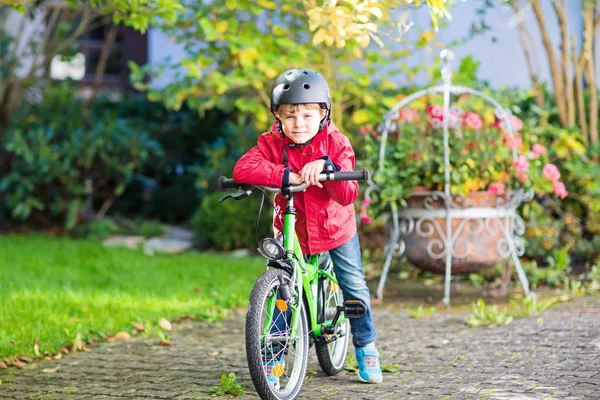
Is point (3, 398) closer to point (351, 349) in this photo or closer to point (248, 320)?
point (248, 320)

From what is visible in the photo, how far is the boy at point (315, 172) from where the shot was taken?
11.9ft

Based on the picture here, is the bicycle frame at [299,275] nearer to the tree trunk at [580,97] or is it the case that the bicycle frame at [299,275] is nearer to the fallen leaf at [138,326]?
the fallen leaf at [138,326]

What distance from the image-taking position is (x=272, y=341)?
355cm

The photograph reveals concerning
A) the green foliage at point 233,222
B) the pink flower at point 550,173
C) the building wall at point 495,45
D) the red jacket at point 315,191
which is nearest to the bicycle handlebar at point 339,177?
the red jacket at point 315,191

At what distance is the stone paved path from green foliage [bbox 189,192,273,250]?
3.54 meters

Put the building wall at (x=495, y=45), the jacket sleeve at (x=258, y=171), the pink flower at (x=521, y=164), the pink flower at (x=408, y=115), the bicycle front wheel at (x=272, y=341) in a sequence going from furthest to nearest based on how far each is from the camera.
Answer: the building wall at (x=495, y=45) → the pink flower at (x=408, y=115) → the pink flower at (x=521, y=164) → the jacket sleeve at (x=258, y=171) → the bicycle front wheel at (x=272, y=341)

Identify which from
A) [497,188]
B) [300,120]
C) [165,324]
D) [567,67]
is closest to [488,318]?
[497,188]

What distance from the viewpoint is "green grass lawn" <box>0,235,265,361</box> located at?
531 cm

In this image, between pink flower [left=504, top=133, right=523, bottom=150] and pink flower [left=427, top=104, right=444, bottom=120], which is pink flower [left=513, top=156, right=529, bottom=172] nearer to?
pink flower [left=504, top=133, right=523, bottom=150]

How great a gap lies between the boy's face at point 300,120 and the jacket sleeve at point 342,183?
0.42 feet

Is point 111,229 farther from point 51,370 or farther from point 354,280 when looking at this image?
point 354,280

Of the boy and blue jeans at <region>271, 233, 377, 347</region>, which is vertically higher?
the boy

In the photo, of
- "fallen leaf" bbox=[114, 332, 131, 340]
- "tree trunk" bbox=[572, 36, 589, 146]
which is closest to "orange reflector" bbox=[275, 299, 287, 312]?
"fallen leaf" bbox=[114, 332, 131, 340]

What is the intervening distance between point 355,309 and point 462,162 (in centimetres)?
260
